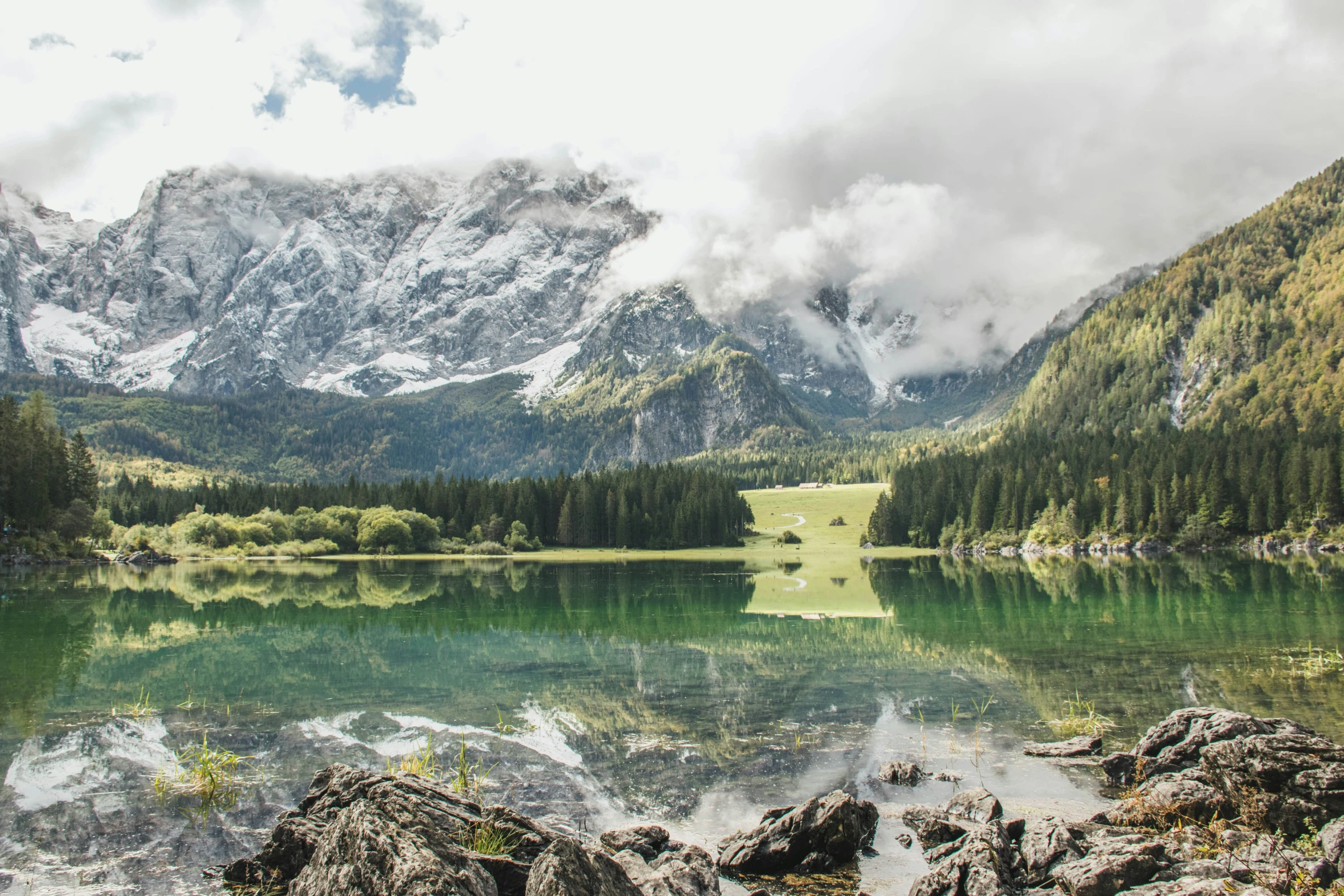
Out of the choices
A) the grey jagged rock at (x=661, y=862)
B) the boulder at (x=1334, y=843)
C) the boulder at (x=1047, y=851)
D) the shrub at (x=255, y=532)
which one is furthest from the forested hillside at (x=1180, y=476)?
the grey jagged rock at (x=661, y=862)

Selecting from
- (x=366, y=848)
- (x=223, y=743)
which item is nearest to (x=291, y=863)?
(x=366, y=848)

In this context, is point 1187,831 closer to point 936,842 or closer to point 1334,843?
point 1334,843

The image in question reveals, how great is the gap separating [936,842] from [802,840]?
2.80 meters

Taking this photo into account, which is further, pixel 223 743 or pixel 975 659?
pixel 975 659

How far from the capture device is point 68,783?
18.5m

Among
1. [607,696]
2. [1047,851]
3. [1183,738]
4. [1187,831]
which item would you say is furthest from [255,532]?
[1187,831]

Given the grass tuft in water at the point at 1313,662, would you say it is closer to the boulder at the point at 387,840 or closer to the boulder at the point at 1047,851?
the boulder at the point at 1047,851

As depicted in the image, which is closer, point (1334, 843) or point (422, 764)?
point (1334, 843)

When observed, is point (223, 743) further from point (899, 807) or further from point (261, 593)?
point (261, 593)

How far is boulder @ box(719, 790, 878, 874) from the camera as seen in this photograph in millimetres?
14438

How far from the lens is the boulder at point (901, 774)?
19.3m

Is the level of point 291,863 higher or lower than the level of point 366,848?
lower

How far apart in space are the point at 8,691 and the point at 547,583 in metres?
57.5

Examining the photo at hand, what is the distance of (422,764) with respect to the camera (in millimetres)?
18766
